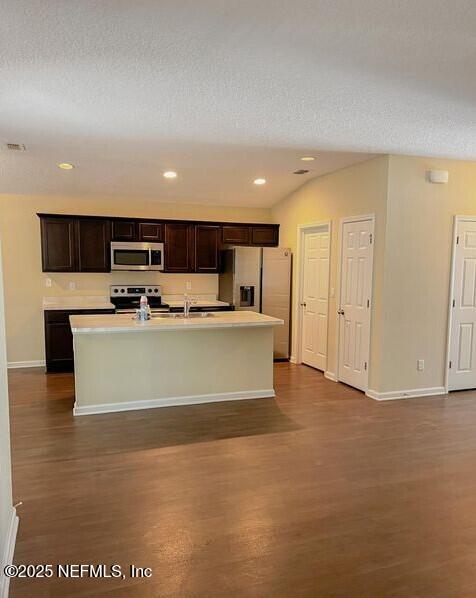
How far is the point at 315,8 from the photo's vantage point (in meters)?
2.07

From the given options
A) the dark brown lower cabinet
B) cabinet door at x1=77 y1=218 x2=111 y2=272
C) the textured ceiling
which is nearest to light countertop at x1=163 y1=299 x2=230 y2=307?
cabinet door at x1=77 y1=218 x2=111 y2=272

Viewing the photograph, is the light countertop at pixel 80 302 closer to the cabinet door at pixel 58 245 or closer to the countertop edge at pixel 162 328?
the cabinet door at pixel 58 245

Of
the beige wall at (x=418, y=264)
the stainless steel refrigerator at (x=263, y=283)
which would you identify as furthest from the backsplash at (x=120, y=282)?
the beige wall at (x=418, y=264)

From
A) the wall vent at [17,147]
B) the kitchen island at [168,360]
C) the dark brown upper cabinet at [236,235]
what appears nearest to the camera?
the kitchen island at [168,360]

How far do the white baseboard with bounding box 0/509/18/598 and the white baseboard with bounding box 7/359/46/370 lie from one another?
4.13 meters

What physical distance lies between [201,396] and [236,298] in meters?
2.20

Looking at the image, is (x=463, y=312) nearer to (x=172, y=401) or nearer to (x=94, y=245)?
(x=172, y=401)

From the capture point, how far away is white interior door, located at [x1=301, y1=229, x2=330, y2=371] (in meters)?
5.86

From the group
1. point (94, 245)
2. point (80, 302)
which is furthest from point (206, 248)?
point (80, 302)

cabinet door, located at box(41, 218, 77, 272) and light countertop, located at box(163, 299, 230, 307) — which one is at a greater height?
cabinet door, located at box(41, 218, 77, 272)

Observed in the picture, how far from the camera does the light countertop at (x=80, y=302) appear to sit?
6.10 m

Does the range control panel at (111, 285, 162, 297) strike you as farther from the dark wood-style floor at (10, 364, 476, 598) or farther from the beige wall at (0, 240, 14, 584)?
the beige wall at (0, 240, 14, 584)

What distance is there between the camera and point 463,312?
16.6ft

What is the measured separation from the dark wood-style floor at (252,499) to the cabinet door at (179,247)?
2808 mm
